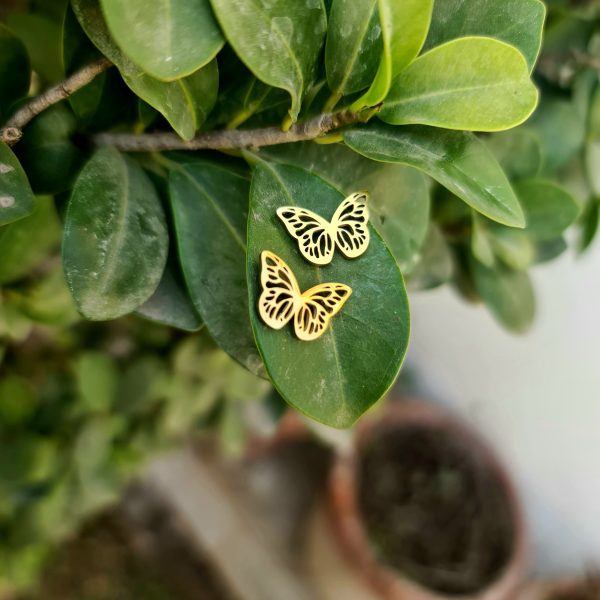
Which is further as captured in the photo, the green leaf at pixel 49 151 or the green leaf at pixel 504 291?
the green leaf at pixel 504 291

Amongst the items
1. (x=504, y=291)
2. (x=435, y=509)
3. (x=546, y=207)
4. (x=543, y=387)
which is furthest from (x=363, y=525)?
(x=546, y=207)

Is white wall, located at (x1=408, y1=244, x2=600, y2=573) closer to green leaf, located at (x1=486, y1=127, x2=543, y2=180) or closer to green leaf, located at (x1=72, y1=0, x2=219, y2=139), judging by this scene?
green leaf, located at (x1=486, y1=127, x2=543, y2=180)

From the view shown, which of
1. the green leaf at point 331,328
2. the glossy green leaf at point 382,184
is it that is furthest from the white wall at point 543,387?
the green leaf at point 331,328

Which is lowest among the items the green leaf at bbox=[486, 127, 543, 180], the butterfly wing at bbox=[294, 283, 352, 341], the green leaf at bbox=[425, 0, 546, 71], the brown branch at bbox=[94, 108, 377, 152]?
the green leaf at bbox=[486, 127, 543, 180]

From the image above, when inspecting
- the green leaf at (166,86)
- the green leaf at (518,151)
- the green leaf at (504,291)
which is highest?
the green leaf at (166,86)

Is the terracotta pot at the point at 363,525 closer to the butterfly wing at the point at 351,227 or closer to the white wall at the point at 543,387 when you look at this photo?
the white wall at the point at 543,387

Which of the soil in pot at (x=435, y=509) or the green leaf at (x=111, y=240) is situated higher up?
the green leaf at (x=111, y=240)

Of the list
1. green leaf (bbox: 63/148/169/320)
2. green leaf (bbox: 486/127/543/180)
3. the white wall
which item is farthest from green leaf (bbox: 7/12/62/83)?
the white wall

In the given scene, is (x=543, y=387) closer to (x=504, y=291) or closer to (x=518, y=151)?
(x=504, y=291)
